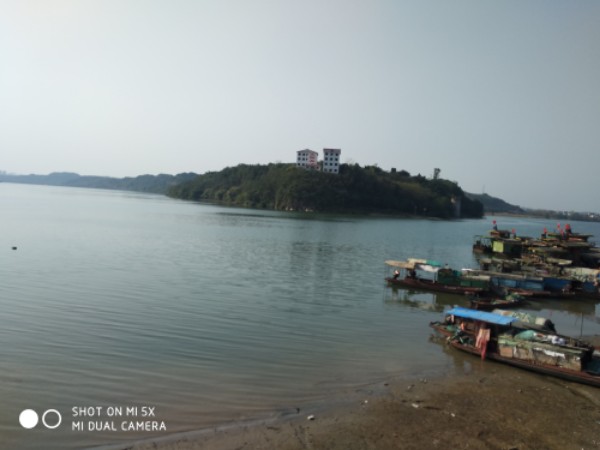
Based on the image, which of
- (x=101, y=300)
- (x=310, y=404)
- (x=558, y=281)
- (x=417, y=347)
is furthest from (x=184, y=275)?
(x=558, y=281)

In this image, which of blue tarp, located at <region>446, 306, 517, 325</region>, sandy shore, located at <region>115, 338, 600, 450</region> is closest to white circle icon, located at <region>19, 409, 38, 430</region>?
sandy shore, located at <region>115, 338, 600, 450</region>

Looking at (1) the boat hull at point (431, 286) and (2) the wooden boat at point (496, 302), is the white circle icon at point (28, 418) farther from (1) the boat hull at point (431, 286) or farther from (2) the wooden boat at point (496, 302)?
(1) the boat hull at point (431, 286)

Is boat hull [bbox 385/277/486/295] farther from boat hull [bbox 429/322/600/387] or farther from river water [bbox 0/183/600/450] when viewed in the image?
boat hull [bbox 429/322/600/387]

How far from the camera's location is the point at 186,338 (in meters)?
19.8

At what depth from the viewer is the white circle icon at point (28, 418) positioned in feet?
39.5

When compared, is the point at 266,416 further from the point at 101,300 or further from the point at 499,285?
the point at 499,285

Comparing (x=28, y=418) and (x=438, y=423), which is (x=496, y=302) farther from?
(x=28, y=418)

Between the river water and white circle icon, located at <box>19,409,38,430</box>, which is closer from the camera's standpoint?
white circle icon, located at <box>19,409,38,430</box>

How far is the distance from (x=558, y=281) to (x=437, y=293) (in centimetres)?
1167

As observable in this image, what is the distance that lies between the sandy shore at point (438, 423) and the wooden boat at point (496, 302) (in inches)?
534

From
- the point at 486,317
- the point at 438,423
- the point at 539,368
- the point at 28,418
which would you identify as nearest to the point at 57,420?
the point at 28,418

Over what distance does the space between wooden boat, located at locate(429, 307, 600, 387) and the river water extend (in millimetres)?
1725

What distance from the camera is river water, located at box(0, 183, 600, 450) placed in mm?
13177

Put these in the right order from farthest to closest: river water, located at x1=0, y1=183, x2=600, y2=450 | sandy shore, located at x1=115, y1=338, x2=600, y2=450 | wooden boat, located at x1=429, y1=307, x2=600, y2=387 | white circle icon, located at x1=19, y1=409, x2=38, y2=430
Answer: wooden boat, located at x1=429, y1=307, x2=600, y2=387, river water, located at x1=0, y1=183, x2=600, y2=450, white circle icon, located at x1=19, y1=409, x2=38, y2=430, sandy shore, located at x1=115, y1=338, x2=600, y2=450
